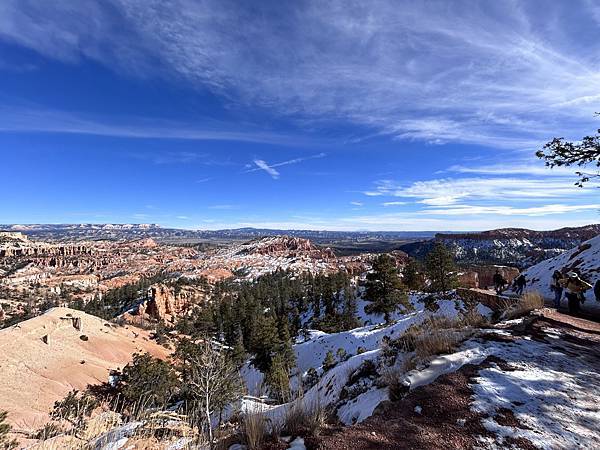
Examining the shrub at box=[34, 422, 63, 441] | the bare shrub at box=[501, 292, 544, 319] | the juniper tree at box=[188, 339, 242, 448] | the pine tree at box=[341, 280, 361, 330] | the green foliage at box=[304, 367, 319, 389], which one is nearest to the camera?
the shrub at box=[34, 422, 63, 441]

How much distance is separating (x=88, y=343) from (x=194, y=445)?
176ft

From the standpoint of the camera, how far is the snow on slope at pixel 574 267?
19898mm

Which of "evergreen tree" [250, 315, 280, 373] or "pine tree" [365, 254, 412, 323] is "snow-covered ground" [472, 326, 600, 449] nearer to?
"pine tree" [365, 254, 412, 323]

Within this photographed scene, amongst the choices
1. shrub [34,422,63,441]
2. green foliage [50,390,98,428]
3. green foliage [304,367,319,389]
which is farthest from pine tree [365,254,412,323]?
shrub [34,422,63,441]

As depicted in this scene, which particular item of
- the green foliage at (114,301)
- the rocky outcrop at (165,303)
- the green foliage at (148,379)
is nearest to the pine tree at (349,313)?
the green foliage at (148,379)

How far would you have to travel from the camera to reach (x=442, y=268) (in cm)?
3803

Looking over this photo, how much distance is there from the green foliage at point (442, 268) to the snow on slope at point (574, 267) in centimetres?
898

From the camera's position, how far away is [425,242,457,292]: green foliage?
1487 inches

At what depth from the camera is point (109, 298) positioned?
102500mm

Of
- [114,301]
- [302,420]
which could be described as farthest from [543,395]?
[114,301]

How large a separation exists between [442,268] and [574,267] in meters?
15.9

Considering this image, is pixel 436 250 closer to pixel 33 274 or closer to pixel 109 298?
pixel 109 298

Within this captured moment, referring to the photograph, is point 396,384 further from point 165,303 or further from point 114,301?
point 114,301

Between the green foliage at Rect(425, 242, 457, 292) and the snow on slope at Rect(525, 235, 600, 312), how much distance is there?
898 centimetres
